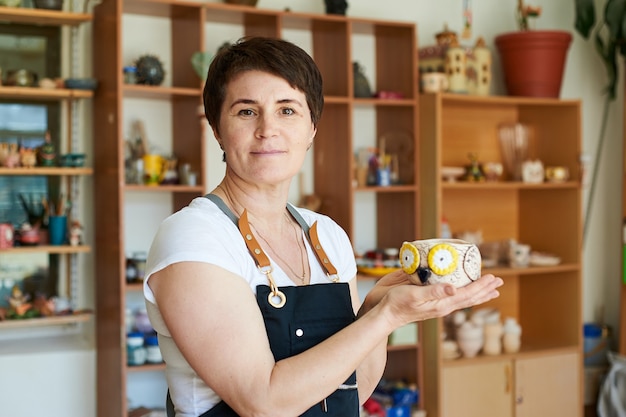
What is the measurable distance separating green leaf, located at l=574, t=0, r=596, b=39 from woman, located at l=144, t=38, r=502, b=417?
321 cm

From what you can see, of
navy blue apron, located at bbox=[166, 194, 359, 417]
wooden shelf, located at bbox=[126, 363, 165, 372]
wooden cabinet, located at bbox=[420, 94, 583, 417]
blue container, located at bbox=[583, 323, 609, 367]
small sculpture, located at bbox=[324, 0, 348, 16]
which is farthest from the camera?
blue container, located at bbox=[583, 323, 609, 367]

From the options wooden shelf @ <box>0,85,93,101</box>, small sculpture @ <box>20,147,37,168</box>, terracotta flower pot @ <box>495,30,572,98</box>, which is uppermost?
terracotta flower pot @ <box>495,30,572,98</box>

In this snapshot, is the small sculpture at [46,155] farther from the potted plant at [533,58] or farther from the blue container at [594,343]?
the blue container at [594,343]

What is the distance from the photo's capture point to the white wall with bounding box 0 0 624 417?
137 inches

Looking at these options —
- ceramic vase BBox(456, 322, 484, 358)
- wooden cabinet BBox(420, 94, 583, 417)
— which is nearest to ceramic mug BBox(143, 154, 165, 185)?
wooden cabinet BBox(420, 94, 583, 417)

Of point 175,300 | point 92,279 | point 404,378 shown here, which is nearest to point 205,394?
point 175,300

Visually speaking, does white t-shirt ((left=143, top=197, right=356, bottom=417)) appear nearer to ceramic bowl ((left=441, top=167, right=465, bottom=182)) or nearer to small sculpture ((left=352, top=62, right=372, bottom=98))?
small sculpture ((left=352, top=62, right=372, bottom=98))

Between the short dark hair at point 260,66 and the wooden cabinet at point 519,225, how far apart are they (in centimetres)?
248

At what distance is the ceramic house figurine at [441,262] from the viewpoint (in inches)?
55.5

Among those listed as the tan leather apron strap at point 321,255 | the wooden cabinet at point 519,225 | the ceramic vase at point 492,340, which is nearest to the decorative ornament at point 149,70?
the wooden cabinet at point 519,225

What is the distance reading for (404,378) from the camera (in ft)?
13.2

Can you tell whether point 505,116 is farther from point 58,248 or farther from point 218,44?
point 58,248

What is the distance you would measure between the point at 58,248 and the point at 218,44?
3.83ft

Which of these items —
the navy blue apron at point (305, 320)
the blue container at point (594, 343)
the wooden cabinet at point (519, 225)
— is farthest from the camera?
the blue container at point (594, 343)
